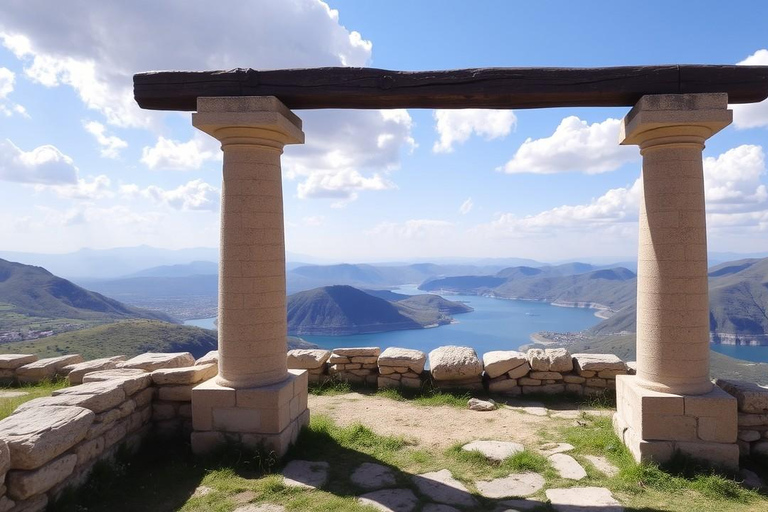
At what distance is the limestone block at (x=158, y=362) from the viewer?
298 inches

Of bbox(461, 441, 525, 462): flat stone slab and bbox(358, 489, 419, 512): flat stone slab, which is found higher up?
bbox(358, 489, 419, 512): flat stone slab

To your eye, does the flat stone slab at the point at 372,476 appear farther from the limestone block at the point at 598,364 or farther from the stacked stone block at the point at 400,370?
the limestone block at the point at 598,364

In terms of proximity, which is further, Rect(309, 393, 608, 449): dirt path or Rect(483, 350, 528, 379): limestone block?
Rect(483, 350, 528, 379): limestone block

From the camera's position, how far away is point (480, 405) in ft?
23.6

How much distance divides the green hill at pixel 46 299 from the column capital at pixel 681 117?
103m

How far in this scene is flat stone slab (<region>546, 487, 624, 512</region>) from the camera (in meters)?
4.02

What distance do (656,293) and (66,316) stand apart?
109427 millimetres

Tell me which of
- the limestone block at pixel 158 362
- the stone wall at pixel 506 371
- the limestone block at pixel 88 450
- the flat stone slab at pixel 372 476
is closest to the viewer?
the limestone block at pixel 88 450

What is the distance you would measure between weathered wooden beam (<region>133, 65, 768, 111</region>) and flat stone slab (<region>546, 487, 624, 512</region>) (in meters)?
4.35

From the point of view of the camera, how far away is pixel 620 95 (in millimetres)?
5094

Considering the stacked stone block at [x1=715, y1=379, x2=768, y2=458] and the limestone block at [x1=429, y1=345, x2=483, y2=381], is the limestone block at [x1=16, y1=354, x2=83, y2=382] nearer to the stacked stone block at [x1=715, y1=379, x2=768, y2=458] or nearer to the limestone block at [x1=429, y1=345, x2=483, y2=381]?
the limestone block at [x1=429, y1=345, x2=483, y2=381]

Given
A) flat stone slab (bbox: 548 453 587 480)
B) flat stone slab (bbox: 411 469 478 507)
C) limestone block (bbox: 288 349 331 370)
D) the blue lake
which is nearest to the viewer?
flat stone slab (bbox: 411 469 478 507)

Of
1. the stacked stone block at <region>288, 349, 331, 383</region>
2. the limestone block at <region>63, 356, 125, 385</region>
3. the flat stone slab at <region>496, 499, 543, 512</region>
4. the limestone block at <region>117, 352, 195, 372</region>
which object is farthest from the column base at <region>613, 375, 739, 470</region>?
the limestone block at <region>63, 356, 125, 385</region>

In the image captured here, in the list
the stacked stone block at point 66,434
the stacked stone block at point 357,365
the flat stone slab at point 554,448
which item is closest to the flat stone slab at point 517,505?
the flat stone slab at point 554,448
